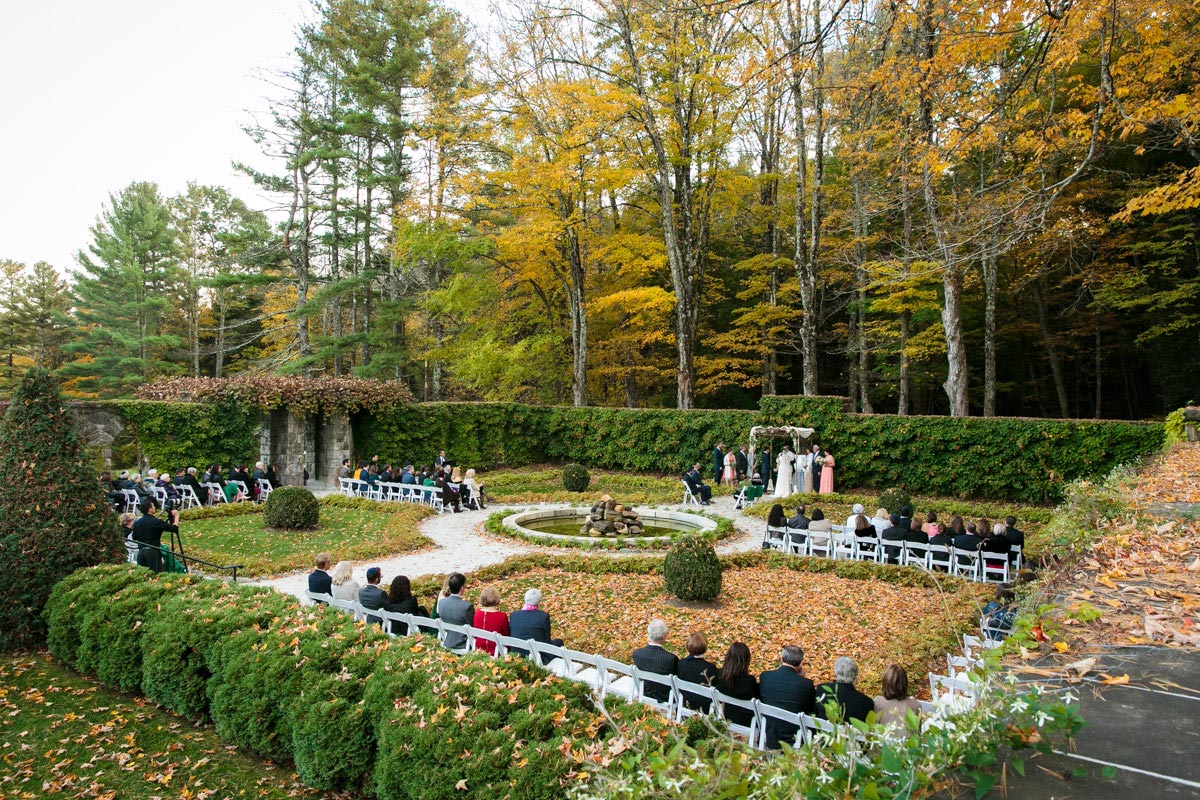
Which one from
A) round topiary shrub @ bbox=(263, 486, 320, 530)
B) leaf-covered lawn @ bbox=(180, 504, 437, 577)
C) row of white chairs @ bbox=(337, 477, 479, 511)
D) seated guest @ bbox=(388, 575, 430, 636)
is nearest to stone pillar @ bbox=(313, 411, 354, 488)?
row of white chairs @ bbox=(337, 477, 479, 511)

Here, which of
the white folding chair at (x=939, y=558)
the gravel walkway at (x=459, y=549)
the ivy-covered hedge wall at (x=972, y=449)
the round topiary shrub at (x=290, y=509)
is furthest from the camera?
the ivy-covered hedge wall at (x=972, y=449)

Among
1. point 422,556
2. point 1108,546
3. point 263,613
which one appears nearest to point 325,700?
point 263,613

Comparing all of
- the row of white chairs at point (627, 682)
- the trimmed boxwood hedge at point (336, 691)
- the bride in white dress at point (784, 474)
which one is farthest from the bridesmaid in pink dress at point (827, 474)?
the trimmed boxwood hedge at point (336, 691)

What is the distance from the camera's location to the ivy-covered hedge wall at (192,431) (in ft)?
60.7

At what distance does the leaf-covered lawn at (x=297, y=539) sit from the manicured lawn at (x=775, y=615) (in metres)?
3.28

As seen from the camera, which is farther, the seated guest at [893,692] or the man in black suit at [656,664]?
the man in black suit at [656,664]

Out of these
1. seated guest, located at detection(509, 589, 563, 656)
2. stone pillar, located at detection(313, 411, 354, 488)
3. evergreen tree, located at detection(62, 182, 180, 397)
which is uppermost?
evergreen tree, located at detection(62, 182, 180, 397)

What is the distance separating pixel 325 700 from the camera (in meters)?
5.00

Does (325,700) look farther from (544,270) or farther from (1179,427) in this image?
(544,270)

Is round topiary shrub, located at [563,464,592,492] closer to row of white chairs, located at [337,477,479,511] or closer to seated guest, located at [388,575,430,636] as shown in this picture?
row of white chairs, located at [337,477,479,511]

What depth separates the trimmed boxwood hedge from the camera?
4023 mm

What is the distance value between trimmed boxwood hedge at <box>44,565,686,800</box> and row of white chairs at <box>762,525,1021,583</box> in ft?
26.6

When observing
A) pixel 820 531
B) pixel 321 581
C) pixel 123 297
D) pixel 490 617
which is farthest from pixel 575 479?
pixel 123 297

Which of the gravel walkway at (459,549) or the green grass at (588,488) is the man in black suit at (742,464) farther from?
the gravel walkway at (459,549)
